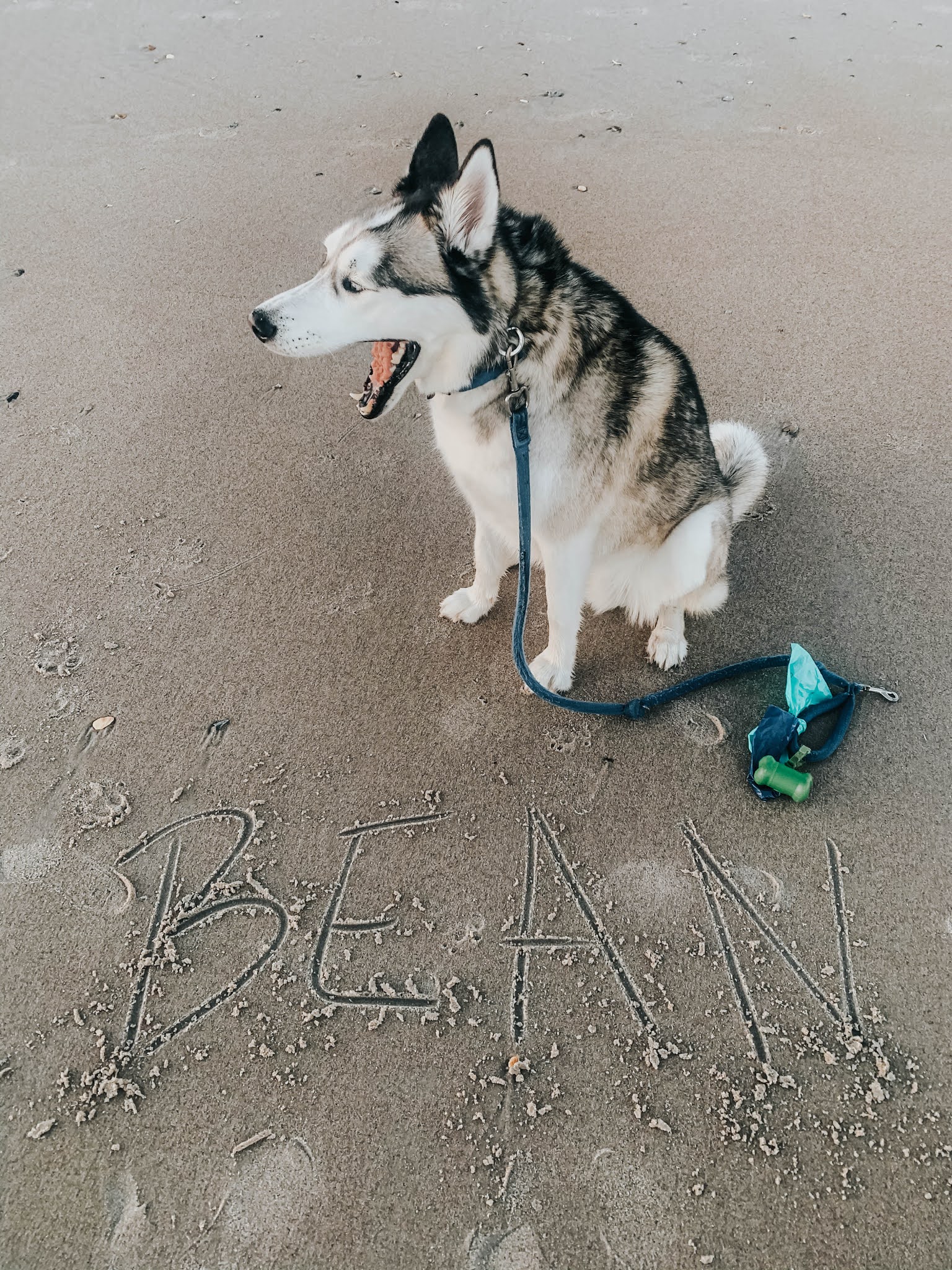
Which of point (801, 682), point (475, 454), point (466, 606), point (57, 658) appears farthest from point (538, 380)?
point (57, 658)

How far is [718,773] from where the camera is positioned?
2.50m

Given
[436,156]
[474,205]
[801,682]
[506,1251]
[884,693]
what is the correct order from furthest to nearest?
[884,693] → [801,682] → [436,156] → [474,205] → [506,1251]

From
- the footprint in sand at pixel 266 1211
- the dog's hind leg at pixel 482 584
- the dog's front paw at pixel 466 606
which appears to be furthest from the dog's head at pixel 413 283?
the footprint in sand at pixel 266 1211

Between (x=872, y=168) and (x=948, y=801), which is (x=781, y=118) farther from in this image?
(x=948, y=801)

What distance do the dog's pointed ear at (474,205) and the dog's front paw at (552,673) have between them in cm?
139

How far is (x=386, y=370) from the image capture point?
214 centimetres

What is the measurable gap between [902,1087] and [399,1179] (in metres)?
1.29

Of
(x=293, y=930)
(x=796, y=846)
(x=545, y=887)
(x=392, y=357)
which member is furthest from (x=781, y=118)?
(x=293, y=930)

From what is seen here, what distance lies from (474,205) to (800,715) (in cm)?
191

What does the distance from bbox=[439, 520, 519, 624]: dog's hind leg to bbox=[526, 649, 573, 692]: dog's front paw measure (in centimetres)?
35

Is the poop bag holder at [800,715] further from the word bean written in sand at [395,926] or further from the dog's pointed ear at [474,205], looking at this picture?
the dog's pointed ear at [474,205]

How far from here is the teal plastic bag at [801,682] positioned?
99.7 inches

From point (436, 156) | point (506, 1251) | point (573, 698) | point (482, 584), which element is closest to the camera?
point (506, 1251)

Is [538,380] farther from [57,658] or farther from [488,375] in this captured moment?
[57,658]
